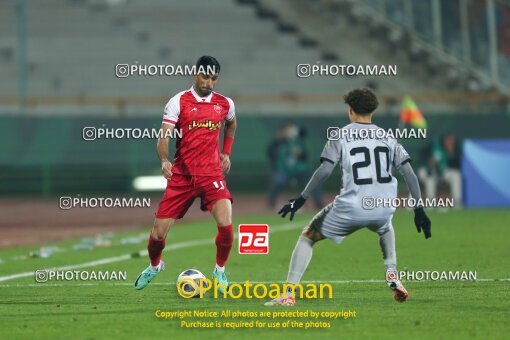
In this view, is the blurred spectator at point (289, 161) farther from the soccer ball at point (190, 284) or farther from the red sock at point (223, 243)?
the soccer ball at point (190, 284)

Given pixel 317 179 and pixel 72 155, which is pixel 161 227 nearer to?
pixel 317 179

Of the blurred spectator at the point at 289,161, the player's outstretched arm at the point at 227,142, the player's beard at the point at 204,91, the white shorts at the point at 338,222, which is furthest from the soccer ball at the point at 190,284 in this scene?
the blurred spectator at the point at 289,161

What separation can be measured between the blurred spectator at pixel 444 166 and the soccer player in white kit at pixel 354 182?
18.7 meters

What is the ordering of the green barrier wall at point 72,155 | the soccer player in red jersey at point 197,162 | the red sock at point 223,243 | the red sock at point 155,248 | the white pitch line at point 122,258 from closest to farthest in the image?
the soccer player in red jersey at point 197,162, the red sock at point 223,243, the red sock at point 155,248, the white pitch line at point 122,258, the green barrier wall at point 72,155

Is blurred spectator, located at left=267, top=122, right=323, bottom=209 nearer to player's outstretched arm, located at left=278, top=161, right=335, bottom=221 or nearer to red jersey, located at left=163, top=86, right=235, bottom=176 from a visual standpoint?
red jersey, located at left=163, top=86, right=235, bottom=176

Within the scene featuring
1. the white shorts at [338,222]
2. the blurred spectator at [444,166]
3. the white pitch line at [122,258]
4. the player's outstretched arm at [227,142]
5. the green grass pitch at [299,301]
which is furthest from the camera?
the blurred spectator at [444,166]

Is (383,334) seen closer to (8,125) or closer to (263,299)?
(263,299)

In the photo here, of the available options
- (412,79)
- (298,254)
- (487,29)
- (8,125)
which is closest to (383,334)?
(298,254)

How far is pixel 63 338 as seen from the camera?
903 cm

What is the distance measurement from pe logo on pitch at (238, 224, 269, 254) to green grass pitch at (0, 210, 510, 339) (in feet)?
1.89

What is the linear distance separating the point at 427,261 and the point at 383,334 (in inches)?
268

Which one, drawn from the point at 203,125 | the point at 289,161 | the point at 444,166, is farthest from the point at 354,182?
the point at 444,166

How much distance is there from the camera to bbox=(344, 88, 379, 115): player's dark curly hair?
34.8 ft

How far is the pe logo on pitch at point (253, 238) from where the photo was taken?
11492 mm
